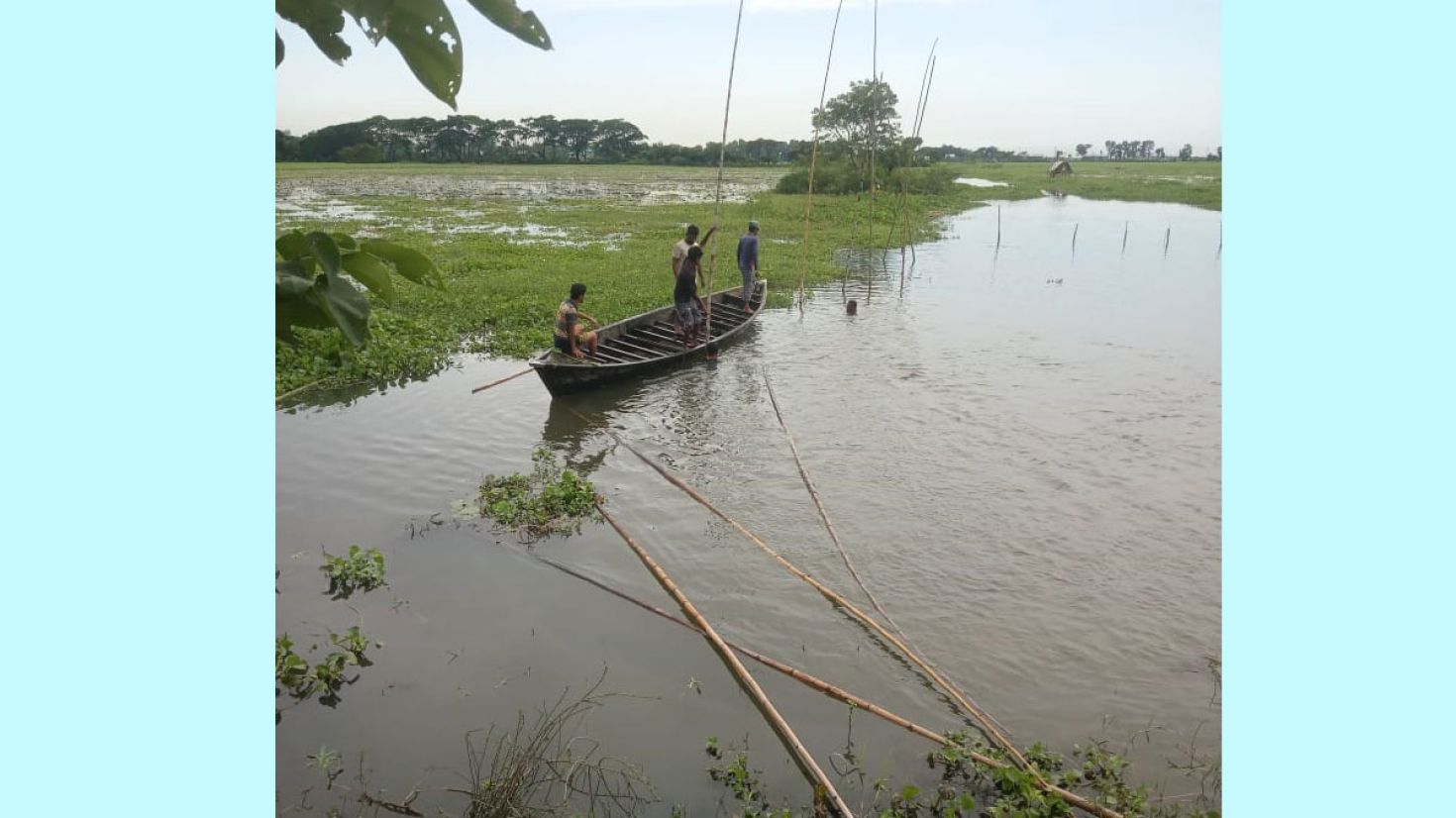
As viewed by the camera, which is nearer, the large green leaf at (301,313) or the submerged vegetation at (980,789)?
the large green leaf at (301,313)

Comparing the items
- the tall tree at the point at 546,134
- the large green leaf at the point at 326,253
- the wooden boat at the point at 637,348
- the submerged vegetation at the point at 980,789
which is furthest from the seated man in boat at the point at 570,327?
the tall tree at the point at 546,134

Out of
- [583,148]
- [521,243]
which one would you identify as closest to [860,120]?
[521,243]

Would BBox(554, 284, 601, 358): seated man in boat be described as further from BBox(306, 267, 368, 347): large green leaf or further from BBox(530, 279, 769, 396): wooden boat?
BBox(306, 267, 368, 347): large green leaf

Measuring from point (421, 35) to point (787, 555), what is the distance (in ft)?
18.8

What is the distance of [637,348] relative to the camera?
37.7 ft

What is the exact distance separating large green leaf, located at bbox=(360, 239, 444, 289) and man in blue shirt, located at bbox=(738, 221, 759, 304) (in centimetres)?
1267

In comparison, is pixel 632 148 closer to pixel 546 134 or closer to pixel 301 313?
pixel 546 134

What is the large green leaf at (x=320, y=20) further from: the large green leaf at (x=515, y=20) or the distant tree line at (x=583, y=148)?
the distant tree line at (x=583, y=148)

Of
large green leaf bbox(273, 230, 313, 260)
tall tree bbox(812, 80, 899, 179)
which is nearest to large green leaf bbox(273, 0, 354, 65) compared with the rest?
large green leaf bbox(273, 230, 313, 260)

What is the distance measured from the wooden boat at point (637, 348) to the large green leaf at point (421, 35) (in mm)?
8144

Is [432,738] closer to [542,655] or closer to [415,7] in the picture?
[542,655]

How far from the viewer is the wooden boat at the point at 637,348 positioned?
31.0 feet

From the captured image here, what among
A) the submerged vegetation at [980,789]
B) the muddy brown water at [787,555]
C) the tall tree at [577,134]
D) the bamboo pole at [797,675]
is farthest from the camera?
the tall tree at [577,134]

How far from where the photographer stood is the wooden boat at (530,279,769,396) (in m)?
9.44
